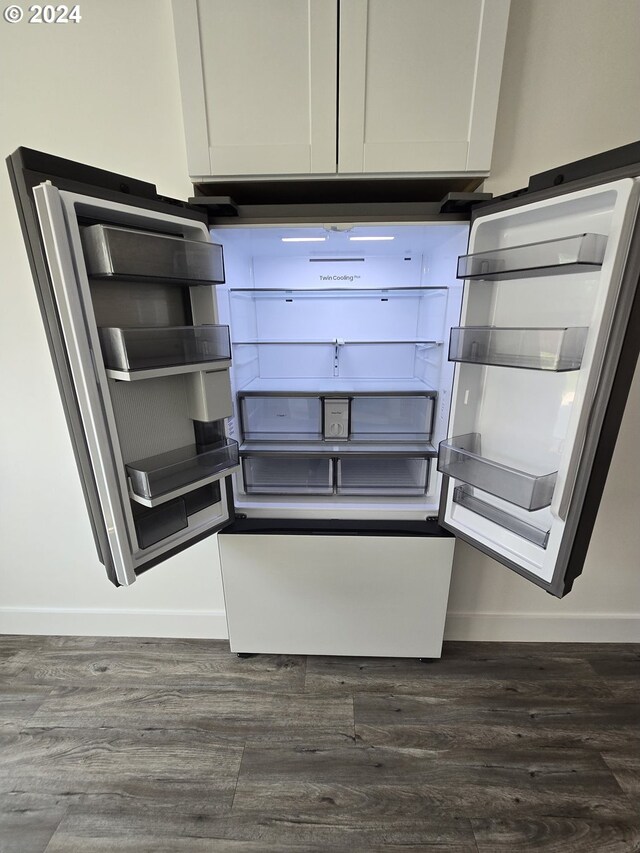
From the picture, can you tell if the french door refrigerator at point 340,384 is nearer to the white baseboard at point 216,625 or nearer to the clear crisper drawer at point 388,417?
the clear crisper drawer at point 388,417

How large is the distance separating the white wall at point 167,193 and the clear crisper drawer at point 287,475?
379mm

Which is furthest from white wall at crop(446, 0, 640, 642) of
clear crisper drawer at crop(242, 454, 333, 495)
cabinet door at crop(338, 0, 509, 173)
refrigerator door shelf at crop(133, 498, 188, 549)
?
refrigerator door shelf at crop(133, 498, 188, 549)

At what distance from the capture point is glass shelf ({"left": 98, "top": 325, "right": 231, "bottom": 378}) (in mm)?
854

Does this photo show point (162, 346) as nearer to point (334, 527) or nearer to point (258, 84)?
point (258, 84)

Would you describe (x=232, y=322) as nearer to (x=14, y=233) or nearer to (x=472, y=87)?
(x=14, y=233)

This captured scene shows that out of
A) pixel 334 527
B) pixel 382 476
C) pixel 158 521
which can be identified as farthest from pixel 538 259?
pixel 158 521

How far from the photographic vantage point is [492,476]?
1.08 metres

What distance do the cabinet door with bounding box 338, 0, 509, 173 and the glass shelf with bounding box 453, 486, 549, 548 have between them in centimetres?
101

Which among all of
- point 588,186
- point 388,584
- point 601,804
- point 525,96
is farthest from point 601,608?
point 525,96

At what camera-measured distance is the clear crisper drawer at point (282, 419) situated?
1.49m

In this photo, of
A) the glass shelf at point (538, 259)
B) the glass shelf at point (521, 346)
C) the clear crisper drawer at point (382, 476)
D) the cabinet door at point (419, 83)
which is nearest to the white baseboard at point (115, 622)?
the clear crisper drawer at point (382, 476)

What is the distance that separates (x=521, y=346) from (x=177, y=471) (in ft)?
3.48

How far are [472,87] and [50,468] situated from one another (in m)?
1.99

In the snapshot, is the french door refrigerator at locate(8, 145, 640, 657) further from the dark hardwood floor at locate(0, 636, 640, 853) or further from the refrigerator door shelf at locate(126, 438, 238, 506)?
the dark hardwood floor at locate(0, 636, 640, 853)
